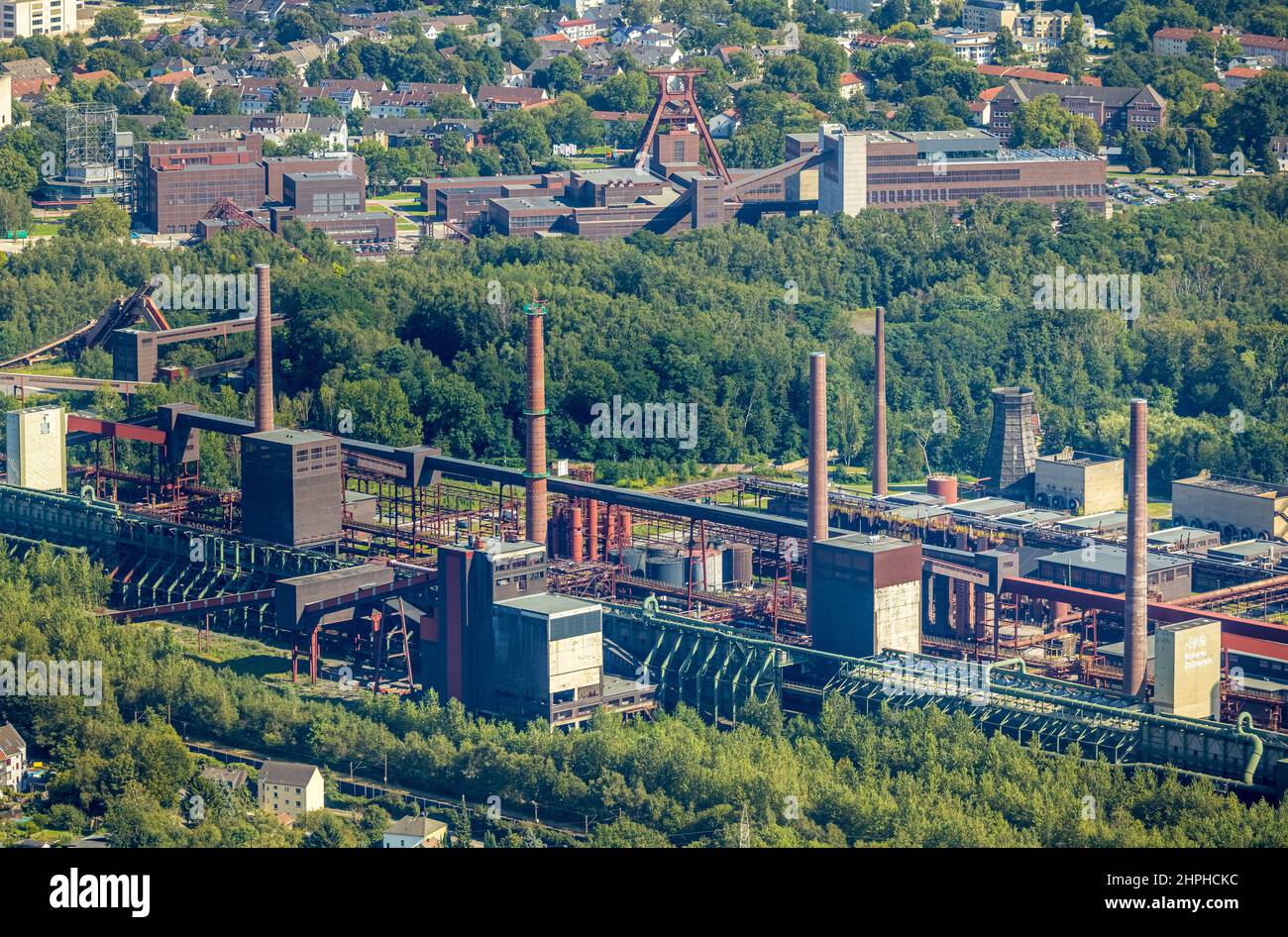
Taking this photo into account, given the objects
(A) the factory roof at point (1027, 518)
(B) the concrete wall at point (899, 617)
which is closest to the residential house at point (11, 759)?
(B) the concrete wall at point (899, 617)

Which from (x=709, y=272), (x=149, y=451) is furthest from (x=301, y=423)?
(x=709, y=272)

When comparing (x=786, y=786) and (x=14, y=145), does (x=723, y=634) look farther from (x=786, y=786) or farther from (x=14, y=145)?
(x=14, y=145)

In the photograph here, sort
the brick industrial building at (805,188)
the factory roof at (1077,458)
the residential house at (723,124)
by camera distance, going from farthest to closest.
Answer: the residential house at (723,124) → the brick industrial building at (805,188) → the factory roof at (1077,458)

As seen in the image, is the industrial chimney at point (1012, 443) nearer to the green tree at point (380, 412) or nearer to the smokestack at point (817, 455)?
the smokestack at point (817, 455)

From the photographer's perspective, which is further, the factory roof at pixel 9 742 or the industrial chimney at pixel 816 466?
the industrial chimney at pixel 816 466

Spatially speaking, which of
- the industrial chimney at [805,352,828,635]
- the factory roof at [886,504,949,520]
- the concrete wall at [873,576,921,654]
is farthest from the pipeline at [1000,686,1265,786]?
the factory roof at [886,504,949,520]
